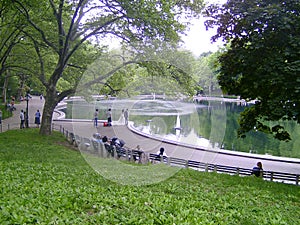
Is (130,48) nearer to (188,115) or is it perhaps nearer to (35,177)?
(188,115)

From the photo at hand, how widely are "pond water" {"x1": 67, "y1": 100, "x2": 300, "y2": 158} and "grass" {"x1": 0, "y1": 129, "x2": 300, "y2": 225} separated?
5.75 ft

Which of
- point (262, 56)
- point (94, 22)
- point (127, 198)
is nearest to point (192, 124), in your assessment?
point (262, 56)

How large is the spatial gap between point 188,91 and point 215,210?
9.10 meters

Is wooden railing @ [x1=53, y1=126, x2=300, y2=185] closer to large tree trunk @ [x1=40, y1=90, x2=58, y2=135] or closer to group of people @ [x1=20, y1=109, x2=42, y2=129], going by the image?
large tree trunk @ [x1=40, y1=90, x2=58, y2=135]

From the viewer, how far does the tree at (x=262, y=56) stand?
7.91m

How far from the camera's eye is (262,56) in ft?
28.5

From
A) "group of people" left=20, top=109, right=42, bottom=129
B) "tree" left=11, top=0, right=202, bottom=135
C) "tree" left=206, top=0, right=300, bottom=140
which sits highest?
"tree" left=11, top=0, right=202, bottom=135

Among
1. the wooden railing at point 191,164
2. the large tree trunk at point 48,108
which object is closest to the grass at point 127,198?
the wooden railing at point 191,164

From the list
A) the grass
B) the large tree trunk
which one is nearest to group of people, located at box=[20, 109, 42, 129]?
the large tree trunk

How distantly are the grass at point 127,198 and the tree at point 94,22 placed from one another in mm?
6103

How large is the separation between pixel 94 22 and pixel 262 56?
31.8 ft

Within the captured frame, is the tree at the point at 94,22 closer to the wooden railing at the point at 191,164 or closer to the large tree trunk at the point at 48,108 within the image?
the large tree trunk at the point at 48,108

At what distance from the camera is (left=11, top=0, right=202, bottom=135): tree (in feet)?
42.6

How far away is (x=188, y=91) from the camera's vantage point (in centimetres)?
1430
